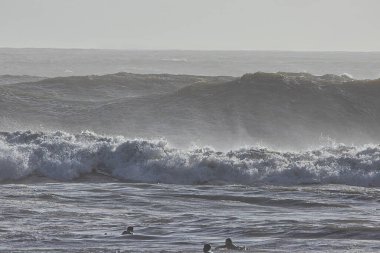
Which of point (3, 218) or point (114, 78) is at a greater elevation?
point (114, 78)

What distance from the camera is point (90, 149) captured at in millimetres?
29094

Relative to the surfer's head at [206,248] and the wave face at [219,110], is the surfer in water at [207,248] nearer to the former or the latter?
the surfer's head at [206,248]

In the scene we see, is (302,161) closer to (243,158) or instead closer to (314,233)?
(243,158)

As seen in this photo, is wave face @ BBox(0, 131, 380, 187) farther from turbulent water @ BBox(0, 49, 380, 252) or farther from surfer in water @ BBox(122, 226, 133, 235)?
surfer in water @ BBox(122, 226, 133, 235)

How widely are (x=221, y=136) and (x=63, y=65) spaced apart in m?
48.5

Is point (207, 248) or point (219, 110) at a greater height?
point (219, 110)

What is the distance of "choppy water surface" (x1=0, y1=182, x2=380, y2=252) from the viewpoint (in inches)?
677

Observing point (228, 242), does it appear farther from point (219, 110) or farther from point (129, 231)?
point (219, 110)

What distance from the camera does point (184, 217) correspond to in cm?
1998

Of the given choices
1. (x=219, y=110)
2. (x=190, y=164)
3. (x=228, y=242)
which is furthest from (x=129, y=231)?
(x=219, y=110)

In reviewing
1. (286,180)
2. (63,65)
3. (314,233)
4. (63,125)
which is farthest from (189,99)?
(63,65)

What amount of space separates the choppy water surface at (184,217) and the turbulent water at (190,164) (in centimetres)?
4

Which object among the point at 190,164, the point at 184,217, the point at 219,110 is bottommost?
the point at 184,217

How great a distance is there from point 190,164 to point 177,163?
1.21 feet
